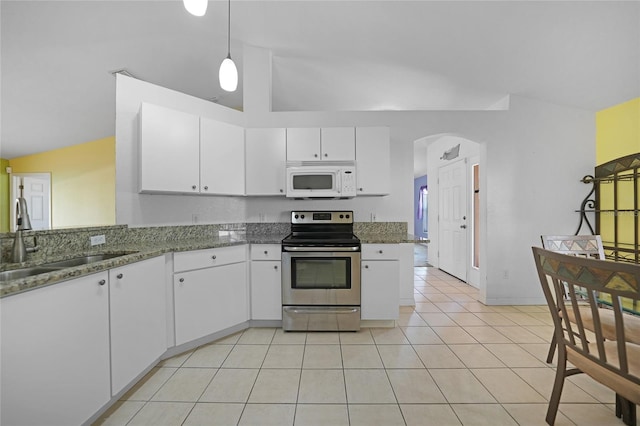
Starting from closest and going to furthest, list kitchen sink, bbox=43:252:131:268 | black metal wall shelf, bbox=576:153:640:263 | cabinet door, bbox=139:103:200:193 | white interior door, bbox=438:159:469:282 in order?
kitchen sink, bbox=43:252:131:268 < cabinet door, bbox=139:103:200:193 < black metal wall shelf, bbox=576:153:640:263 < white interior door, bbox=438:159:469:282

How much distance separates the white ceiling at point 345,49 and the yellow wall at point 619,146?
0.15 m

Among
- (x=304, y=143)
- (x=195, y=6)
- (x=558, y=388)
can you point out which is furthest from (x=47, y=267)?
(x=558, y=388)

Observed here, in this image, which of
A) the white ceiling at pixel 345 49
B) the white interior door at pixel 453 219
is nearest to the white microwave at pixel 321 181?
the white ceiling at pixel 345 49

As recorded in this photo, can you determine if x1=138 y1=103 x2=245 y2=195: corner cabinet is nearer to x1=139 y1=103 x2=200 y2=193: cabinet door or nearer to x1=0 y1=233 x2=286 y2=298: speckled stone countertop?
x1=139 y1=103 x2=200 y2=193: cabinet door

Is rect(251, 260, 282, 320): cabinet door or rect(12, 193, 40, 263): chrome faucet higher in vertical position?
rect(12, 193, 40, 263): chrome faucet

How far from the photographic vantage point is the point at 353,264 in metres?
2.74

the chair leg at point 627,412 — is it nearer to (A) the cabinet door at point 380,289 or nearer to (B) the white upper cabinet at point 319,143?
(A) the cabinet door at point 380,289

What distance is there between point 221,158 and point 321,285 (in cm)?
166

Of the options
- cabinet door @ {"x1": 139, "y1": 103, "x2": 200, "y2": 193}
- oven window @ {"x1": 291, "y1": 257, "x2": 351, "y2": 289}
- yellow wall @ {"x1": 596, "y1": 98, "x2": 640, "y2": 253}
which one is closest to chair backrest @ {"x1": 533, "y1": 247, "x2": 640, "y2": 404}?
oven window @ {"x1": 291, "y1": 257, "x2": 351, "y2": 289}

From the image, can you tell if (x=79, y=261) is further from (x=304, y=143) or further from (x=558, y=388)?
(x=558, y=388)

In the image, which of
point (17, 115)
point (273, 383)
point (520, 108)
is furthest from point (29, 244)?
point (520, 108)

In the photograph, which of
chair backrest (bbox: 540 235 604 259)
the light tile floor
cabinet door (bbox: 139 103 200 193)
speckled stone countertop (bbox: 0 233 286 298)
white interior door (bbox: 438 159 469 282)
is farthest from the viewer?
white interior door (bbox: 438 159 469 282)

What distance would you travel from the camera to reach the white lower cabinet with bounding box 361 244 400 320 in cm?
280

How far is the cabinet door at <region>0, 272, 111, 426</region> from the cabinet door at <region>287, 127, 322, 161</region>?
2.07 meters
